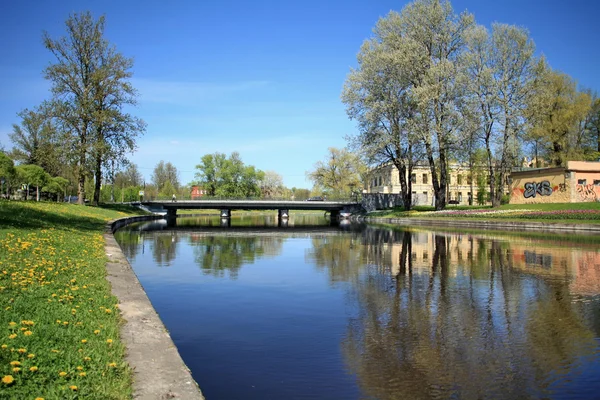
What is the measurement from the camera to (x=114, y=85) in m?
48.9

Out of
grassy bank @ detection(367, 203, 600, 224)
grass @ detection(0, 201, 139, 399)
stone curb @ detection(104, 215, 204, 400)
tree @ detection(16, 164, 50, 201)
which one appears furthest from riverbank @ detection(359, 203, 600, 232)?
tree @ detection(16, 164, 50, 201)

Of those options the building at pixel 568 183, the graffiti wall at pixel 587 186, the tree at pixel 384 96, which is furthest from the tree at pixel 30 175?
the graffiti wall at pixel 587 186

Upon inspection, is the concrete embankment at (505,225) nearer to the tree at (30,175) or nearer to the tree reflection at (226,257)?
the tree reflection at (226,257)

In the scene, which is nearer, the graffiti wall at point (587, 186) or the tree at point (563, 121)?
the graffiti wall at point (587, 186)

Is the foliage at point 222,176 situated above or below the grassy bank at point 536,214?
above

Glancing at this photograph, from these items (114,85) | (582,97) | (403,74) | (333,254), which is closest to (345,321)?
(333,254)

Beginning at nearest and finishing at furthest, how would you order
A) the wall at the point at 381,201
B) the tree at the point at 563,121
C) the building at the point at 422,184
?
the tree at the point at 563,121 < the wall at the point at 381,201 < the building at the point at 422,184

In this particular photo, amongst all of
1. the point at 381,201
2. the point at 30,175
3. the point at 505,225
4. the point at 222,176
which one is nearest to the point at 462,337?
the point at 505,225

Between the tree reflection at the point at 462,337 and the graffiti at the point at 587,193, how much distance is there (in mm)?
40946

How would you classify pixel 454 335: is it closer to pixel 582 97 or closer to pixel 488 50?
pixel 488 50

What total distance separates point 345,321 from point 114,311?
419cm

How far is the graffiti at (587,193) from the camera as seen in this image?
1912 inches

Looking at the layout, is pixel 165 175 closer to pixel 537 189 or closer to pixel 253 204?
pixel 253 204

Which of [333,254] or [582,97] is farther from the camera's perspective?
[582,97]
